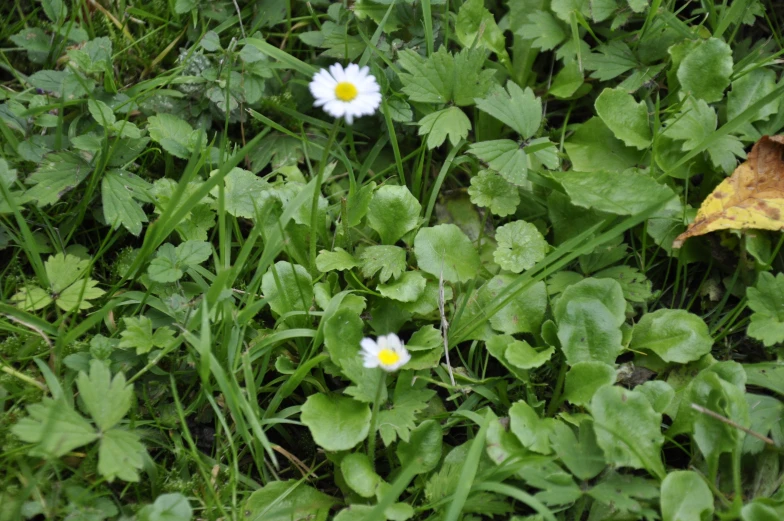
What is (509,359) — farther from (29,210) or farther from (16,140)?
(16,140)

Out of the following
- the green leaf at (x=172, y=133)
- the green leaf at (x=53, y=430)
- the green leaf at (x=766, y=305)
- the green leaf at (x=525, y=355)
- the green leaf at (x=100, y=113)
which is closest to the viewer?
the green leaf at (x=53, y=430)

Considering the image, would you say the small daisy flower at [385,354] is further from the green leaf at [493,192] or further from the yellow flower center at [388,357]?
the green leaf at [493,192]

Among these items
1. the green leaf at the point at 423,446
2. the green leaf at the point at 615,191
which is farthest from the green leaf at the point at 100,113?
the green leaf at the point at 615,191

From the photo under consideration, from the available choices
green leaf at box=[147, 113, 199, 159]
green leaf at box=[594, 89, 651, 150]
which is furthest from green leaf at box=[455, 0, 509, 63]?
green leaf at box=[147, 113, 199, 159]

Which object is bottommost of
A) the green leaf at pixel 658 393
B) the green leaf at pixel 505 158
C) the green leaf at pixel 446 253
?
the green leaf at pixel 658 393

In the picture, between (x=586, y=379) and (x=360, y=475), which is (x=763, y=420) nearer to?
(x=586, y=379)

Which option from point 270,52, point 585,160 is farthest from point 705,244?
point 270,52

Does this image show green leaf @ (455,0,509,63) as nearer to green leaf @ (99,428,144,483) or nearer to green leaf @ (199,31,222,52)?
green leaf @ (199,31,222,52)
